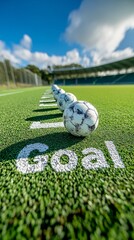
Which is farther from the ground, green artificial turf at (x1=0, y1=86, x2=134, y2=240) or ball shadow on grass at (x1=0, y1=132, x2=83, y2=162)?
green artificial turf at (x1=0, y1=86, x2=134, y2=240)

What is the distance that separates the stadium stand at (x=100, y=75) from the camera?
45059 millimetres

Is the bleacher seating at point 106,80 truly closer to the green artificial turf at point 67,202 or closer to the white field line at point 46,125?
the white field line at point 46,125

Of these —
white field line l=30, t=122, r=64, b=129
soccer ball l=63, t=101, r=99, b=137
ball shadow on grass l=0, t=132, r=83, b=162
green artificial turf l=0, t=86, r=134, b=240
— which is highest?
soccer ball l=63, t=101, r=99, b=137

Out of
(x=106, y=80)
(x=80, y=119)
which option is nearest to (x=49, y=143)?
(x=80, y=119)

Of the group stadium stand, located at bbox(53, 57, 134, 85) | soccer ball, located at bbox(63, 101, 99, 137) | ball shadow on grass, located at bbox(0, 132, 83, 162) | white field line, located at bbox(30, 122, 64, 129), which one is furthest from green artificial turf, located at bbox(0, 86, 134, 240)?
stadium stand, located at bbox(53, 57, 134, 85)

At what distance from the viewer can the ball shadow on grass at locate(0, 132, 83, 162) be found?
192cm

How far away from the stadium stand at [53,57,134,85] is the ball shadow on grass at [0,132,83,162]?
40.3m

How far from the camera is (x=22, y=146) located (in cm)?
213

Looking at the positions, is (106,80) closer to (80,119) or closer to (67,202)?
(80,119)

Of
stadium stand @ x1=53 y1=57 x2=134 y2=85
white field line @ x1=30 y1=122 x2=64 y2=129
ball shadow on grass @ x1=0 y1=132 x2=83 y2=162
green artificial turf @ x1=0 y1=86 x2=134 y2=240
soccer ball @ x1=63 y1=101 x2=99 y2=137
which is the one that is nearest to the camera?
green artificial turf @ x1=0 y1=86 x2=134 y2=240

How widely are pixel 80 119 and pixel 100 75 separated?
6391 centimetres

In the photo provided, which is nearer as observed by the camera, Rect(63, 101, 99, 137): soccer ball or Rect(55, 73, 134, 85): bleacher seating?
Rect(63, 101, 99, 137): soccer ball

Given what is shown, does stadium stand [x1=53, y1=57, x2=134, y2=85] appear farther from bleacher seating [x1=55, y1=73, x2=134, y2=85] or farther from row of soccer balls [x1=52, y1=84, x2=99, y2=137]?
row of soccer balls [x1=52, y1=84, x2=99, y2=137]

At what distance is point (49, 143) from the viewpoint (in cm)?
219
